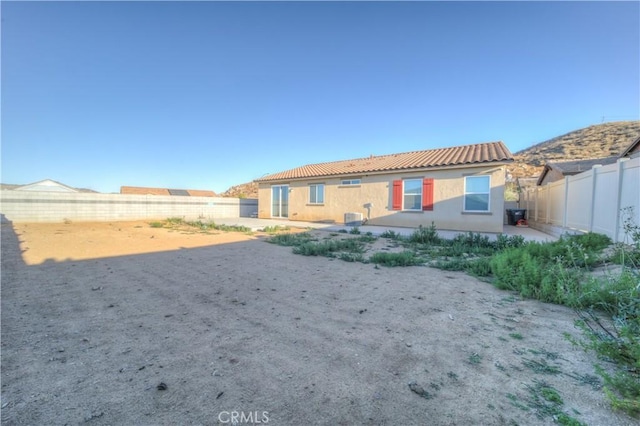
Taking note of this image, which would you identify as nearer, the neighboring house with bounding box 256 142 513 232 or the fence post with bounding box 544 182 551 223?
the neighboring house with bounding box 256 142 513 232

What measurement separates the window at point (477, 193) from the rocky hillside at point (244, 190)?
26.5m

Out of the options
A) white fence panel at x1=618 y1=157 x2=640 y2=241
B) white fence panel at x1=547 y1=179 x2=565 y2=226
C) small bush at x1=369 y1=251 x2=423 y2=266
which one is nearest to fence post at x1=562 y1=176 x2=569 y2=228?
white fence panel at x1=547 y1=179 x2=565 y2=226

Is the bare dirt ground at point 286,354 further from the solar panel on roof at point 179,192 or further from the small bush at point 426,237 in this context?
the solar panel on roof at point 179,192

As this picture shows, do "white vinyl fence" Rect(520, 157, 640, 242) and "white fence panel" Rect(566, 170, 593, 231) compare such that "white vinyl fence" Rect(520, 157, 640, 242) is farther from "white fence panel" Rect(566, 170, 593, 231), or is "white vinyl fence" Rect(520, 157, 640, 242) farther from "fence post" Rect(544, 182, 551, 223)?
"fence post" Rect(544, 182, 551, 223)

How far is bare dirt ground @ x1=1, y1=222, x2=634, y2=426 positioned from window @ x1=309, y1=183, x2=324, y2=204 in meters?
11.1

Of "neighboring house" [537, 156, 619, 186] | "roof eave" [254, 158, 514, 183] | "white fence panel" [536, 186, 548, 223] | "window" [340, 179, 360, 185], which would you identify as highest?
"neighboring house" [537, 156, 619, 186]

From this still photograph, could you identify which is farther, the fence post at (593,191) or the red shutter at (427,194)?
the red shutter at (427,194)

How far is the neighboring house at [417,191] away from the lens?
9992 millimetres

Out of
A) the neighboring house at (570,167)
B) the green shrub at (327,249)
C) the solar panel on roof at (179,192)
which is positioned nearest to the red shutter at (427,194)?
the green shrub at (327,249)

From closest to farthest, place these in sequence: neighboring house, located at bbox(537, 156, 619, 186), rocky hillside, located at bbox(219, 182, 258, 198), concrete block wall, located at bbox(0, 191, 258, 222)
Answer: concrete block wall, located at bbox(0, 191, 258, 222)
neighboring house, located at bbox(537, 156, 619, 186)
rocky hillside, located at bbox(219, 182, 258, 198)

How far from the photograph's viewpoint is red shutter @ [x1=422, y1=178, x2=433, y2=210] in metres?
11.2

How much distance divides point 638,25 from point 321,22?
38.2 ft

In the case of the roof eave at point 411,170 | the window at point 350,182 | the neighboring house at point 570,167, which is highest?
the neighboring house at point 570,167

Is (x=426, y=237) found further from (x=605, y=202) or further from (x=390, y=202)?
(x=390, y=202)
